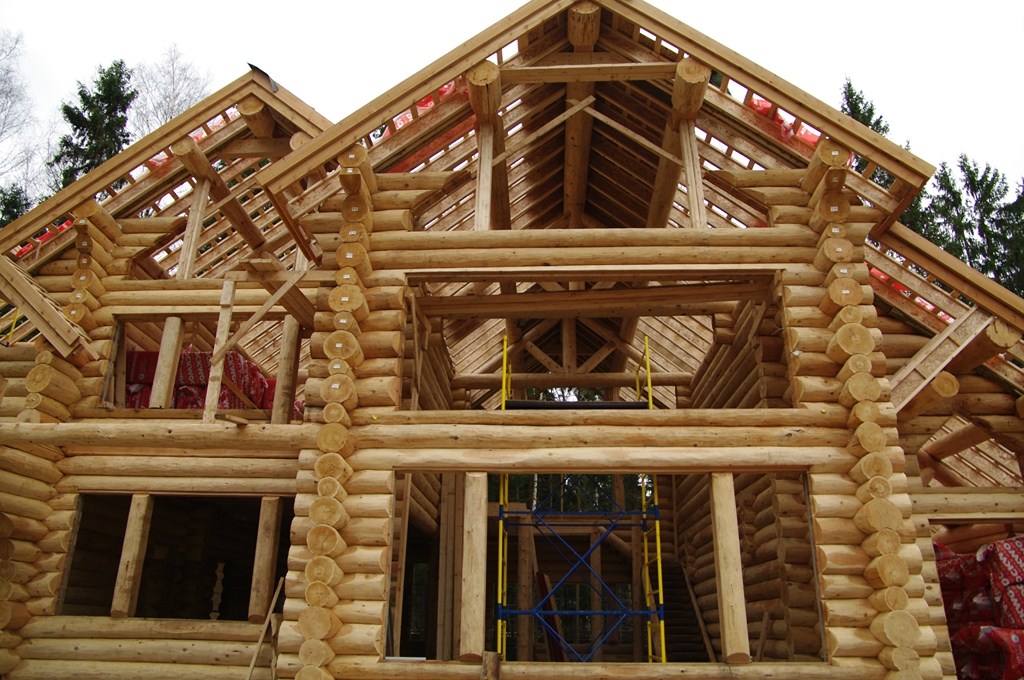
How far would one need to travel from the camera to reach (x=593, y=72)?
437 inches

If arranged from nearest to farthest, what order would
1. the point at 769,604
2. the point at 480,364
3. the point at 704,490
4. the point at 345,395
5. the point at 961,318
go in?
the point at 345,395 < the point at 961,318 < the point at 769,604 < the point at 704,490 < the point at 480,364

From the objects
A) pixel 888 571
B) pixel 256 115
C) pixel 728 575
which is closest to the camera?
pixel 888 571

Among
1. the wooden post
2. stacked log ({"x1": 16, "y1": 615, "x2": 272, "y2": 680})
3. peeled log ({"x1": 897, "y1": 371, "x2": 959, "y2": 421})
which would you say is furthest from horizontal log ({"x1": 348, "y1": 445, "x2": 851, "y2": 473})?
stacked log ({"x1": 16, "y1": 615, "x2": 272, "y2": 680})

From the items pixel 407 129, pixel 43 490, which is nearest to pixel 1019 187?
pixel 407 129

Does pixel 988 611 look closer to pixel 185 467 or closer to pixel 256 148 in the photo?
pixel 185 467

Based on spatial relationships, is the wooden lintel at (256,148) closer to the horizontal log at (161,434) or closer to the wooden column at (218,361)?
the wooden column at (218,361)

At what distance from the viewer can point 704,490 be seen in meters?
15.7

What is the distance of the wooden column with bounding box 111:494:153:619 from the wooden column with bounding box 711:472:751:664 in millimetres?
7845

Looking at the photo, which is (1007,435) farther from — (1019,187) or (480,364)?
(1019,187)

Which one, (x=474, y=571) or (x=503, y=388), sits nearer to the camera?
(x=474, y=571)

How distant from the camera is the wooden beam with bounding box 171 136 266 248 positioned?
12484 millimetres

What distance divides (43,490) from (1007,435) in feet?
46.1

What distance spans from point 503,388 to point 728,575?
14.7 feet

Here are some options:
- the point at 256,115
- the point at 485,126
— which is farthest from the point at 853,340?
the point at 256,115
